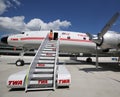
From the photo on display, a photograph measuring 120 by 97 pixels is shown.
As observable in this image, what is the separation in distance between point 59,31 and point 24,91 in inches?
520

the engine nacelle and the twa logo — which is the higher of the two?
the engine nacelle

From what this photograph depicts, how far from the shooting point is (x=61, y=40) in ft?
62.9

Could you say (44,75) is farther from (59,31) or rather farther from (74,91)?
(59,31)

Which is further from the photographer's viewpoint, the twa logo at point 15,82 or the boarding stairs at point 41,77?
the boarding stairs at point 41,77

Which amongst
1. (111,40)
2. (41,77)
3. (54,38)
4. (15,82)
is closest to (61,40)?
(54,38)

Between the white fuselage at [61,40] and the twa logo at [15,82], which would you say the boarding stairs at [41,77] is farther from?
the white fuselage at [61,40]

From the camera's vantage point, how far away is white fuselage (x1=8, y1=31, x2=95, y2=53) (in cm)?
1883

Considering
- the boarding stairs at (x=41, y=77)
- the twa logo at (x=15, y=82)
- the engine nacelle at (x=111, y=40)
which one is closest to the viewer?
the twa logo at (x=15, y=82)

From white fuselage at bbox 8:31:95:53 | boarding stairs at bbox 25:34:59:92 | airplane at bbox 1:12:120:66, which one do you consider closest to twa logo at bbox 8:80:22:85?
boarding stairs at bbox 25:34:59:92

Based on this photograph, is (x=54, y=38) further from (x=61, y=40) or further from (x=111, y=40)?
(x=111, y=40)

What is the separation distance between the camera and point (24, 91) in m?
7.23

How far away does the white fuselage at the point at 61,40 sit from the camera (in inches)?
741

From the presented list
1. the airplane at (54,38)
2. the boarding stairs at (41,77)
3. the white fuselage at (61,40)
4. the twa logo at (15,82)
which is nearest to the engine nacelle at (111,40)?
the airplane at (54,38)

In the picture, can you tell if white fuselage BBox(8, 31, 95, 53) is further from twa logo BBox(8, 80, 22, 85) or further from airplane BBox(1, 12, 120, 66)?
twa logo BBox(8, 80, 22, 85)
